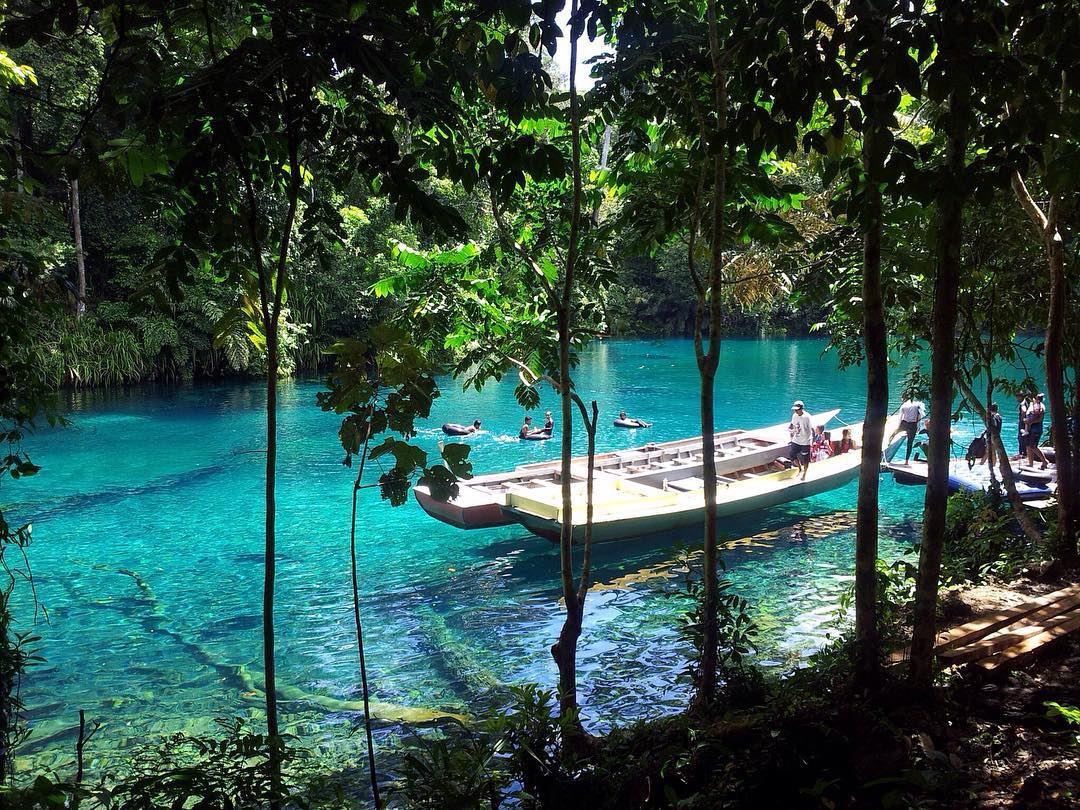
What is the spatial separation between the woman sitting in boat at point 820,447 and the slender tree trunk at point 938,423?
436 inches

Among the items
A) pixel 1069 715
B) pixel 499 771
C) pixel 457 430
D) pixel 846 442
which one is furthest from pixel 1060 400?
pixel 457 430

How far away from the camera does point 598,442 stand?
18641mm

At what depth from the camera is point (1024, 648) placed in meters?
3.90

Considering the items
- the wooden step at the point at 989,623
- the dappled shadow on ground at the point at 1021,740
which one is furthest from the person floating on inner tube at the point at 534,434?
the dappled shadow on ground at the point at 1021,740

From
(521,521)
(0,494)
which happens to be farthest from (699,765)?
(0,494)

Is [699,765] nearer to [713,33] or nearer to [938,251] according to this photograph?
[938,251]

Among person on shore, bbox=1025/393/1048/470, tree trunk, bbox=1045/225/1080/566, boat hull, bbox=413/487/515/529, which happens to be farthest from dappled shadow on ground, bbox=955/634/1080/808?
person on shore, bbox=1025/393/1048/470

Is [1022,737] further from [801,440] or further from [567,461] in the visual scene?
[801,440]

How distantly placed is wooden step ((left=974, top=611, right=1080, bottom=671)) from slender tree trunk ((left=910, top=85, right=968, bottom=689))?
60cm

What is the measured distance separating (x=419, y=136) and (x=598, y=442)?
15.4 meters

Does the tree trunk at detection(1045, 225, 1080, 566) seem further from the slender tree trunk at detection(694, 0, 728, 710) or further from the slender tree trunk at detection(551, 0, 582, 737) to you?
the slender tree trunk at detection(551, 0, 582, 737)

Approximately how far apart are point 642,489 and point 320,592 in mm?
4941

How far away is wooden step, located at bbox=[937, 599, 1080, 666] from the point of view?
12.4 ft

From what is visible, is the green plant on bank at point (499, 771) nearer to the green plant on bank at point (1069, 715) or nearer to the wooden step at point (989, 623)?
the green plant on bank at point (1069, 715)
